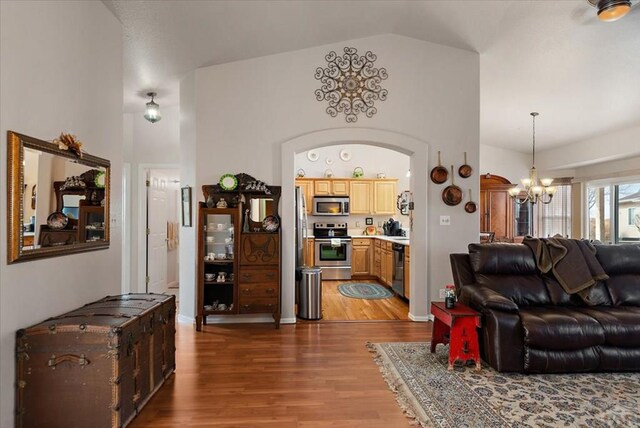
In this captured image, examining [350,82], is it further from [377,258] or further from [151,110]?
[377,258]

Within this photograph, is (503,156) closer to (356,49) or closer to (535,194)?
(535,194)

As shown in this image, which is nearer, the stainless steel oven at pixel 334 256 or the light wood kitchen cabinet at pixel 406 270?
the light wood kitchen cabinet at pixel 406 270

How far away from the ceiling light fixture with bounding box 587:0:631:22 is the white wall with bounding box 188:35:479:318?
1637 mm

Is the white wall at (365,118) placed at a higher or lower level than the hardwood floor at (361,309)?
higher

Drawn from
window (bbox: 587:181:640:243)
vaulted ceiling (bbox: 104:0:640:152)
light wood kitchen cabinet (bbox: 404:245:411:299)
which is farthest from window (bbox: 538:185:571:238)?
light wood kitchen cabinet (bbox: 404:245:411:299)

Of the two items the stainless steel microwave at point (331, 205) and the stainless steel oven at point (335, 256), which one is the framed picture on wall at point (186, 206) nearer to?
the stainless steel oven at point (335, 256)

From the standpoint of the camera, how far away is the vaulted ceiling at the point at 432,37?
3438 mm

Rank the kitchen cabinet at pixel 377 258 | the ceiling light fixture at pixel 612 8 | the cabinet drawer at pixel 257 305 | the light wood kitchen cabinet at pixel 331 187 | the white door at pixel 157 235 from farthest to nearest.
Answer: the light wood kitchen cabinet at pixel 331 187 → the kitchen cabinet at pixel 377 258 → the white door at pixel 157 235 → the cabinet drawer at pixel 257 305 → the ceiling light fixture at pixel 612 8

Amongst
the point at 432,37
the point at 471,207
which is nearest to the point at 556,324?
the point at 471,207

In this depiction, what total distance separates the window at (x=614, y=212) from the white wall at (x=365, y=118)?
3975 millimetres

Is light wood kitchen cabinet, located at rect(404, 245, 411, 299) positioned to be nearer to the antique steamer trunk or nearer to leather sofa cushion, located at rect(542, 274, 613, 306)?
leather sofa cushion, located at rect(542, 274, 613, 306)

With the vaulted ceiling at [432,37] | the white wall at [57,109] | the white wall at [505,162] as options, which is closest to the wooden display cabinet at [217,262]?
the white wall at [57,109]

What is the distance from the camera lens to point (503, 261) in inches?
140

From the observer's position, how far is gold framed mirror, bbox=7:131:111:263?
2018mm
